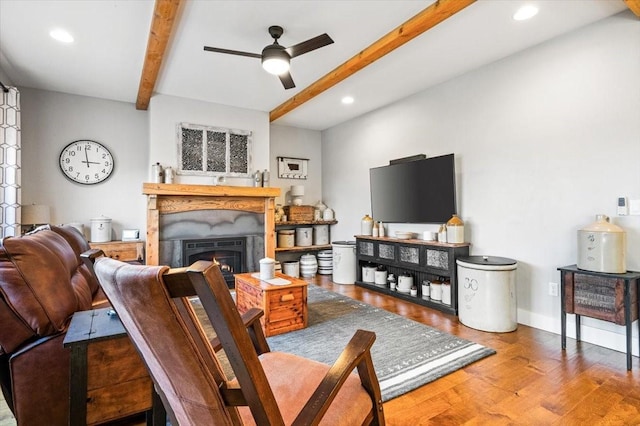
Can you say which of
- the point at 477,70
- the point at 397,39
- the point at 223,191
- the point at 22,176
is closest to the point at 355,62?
the point at 397,39

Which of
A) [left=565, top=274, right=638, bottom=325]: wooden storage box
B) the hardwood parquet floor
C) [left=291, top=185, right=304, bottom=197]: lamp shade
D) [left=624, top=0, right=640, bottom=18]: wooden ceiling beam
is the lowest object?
the hardwood parquet floor

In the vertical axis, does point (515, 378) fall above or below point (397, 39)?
below

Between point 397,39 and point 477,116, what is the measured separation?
1420 millimetres

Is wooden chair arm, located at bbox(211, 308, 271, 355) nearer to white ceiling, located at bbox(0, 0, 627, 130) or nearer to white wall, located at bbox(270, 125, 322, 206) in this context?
white ceiling, located at bbox(0, 0, 627, 130)

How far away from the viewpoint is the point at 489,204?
346 centimetres

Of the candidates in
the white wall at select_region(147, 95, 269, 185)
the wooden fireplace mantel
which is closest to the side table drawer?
the wooden fireplace mantel

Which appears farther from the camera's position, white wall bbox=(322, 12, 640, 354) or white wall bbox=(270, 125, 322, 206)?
white wall bbox=(270, 125, 322, 206)

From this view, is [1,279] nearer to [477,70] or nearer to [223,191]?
[223,191]

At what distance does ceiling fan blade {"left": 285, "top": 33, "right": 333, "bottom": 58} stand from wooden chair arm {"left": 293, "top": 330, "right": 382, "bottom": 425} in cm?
216

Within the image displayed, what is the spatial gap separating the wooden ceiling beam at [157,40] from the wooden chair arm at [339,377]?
2.51m

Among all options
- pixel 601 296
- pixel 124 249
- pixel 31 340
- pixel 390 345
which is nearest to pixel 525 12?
pixel 601 296

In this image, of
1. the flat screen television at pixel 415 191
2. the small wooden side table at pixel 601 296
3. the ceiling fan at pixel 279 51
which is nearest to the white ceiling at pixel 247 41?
the ceiling fan at pixel 279 51

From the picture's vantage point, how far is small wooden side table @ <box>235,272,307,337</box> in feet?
9.25

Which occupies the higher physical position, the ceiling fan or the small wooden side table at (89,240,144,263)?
the ceiling fan
